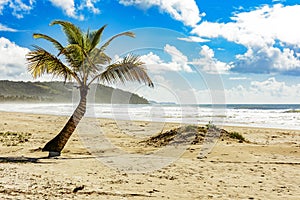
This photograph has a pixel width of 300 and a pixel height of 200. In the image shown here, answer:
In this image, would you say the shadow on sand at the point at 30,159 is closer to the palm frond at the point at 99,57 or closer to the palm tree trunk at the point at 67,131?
the palm tree trunk at the point at 67,131

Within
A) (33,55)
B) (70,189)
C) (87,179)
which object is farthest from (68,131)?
(70,189)

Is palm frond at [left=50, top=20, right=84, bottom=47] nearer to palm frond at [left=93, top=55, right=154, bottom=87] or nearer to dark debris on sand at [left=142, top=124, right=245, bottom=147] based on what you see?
A: palm frond at [left=93, top=55, right=154, bottom=87]

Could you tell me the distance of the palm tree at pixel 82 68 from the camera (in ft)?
34.3

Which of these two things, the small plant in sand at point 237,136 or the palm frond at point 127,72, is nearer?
the palm frond at point 127,72

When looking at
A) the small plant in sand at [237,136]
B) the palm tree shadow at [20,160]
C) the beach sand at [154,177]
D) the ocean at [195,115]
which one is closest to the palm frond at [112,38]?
the beach sand at [154,177]

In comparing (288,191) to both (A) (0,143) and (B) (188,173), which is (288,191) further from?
(A) (0,143)

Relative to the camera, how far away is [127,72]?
10.8m

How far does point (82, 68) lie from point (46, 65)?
3.51ft

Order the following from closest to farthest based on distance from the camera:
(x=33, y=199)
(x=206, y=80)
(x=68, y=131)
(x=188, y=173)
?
(x=33, y=199) → (x=188, y=173) → (x=68, y=131) → (x=206, y=80)

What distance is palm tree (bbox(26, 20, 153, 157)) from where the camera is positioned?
34.3 ft

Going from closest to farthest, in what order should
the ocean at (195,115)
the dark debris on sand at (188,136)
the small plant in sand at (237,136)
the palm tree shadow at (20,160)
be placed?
the palm tree shadow at (20,160) < the dark debris on sand at (188,136) < the small plant in sand at (237,136) < the ocean at (195,115)

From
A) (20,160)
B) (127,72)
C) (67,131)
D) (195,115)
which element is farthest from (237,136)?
(195,115)

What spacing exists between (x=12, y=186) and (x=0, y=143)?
7410 millimetres

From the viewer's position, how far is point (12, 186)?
249 inches
